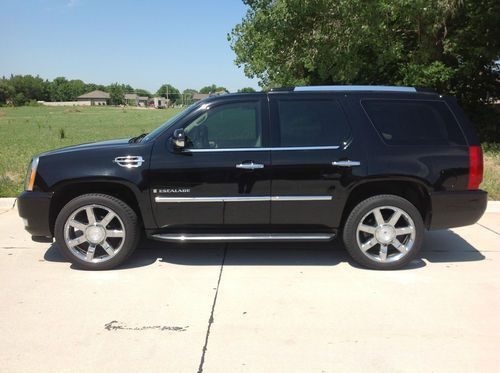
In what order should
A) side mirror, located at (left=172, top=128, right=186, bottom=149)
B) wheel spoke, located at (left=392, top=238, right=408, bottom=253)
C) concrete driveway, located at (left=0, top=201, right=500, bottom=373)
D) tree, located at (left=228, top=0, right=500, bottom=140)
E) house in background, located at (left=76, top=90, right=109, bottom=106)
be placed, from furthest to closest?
1. house in background, located at (left=76, top=90, right=109, bottom=106)
2. tree, located at (left=228, top=0, right=500, bottom=140)
3. wheel spoke, located at (left=392, top=238, right=408, bottom=253)
4. side mirror, located at (left=172, top=128, right=186, bottom=149)
5. concrete driveway, located at (left=0, top=201, right=500, bottom=373)

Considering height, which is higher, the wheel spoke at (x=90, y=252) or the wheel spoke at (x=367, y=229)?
the wheel spoke at (x=367, y=229)

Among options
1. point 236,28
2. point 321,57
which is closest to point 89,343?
point 321,57

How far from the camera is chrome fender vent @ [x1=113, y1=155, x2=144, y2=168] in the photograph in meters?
4.66

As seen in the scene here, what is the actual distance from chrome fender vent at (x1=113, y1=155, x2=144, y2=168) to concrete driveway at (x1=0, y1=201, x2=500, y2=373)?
3.58 feet

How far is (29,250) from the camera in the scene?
219 inches

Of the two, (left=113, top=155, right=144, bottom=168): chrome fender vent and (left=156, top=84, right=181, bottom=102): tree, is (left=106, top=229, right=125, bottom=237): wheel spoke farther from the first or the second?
(left=156, top=84, right=181, bottom=102): tree

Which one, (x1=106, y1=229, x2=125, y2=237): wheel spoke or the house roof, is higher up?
the house roof

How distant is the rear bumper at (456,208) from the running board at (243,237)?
3.53 ft

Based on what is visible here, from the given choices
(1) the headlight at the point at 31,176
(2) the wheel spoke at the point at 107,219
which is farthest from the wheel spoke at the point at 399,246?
(1) the headlight at the point at 31,176

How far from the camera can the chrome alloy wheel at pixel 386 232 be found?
190 inches

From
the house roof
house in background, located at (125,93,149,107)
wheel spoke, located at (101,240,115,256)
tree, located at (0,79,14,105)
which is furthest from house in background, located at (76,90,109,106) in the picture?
wheel spoke, located at (101,240,115,256)

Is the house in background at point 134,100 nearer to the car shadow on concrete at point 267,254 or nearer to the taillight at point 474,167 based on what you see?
the car shadow on concrete at point 267,254

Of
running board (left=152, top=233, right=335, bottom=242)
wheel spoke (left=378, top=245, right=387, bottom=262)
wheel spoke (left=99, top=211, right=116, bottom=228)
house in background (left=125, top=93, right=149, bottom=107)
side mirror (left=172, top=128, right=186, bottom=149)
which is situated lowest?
wheel spoke (left=378, top=245, right=387, bottom=262)

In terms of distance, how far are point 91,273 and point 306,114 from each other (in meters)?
2.68
